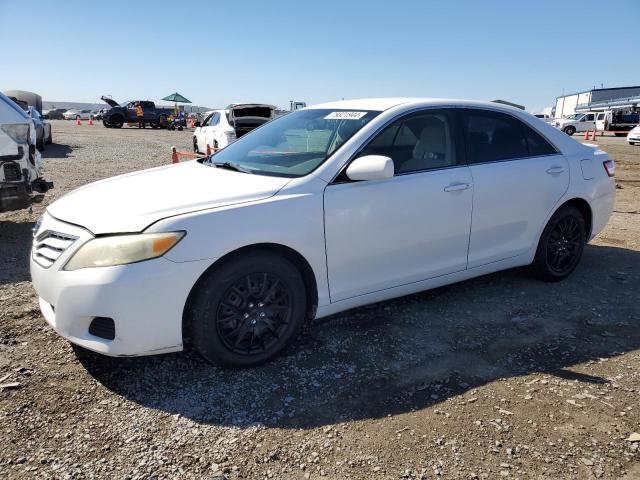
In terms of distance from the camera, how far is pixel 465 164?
3750mm

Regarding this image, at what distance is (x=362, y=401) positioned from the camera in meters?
2.76

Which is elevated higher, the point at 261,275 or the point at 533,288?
the point at 261,275

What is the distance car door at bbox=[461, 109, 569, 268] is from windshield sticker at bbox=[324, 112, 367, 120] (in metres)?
0.86

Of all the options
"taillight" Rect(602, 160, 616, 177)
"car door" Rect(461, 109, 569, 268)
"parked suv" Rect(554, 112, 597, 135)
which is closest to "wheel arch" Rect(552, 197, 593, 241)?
"car door" Rect(461, 109, 569, 268)

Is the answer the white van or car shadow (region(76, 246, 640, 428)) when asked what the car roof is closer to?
car shadow (region(76, 246, 640, 428))

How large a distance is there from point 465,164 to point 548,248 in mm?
1312

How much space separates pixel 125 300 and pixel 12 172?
4021 mm

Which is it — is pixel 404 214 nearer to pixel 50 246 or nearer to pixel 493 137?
pixel 493 137

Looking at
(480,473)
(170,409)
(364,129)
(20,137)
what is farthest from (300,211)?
(20,137)

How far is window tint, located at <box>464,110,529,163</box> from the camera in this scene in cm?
387

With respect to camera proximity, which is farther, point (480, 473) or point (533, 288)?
point (533, 288)

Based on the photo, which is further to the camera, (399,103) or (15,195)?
(15,195)

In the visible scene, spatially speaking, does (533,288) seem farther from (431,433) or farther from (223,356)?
(223,356)

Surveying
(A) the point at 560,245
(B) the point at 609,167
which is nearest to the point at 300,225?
(A) the point at 560,245
